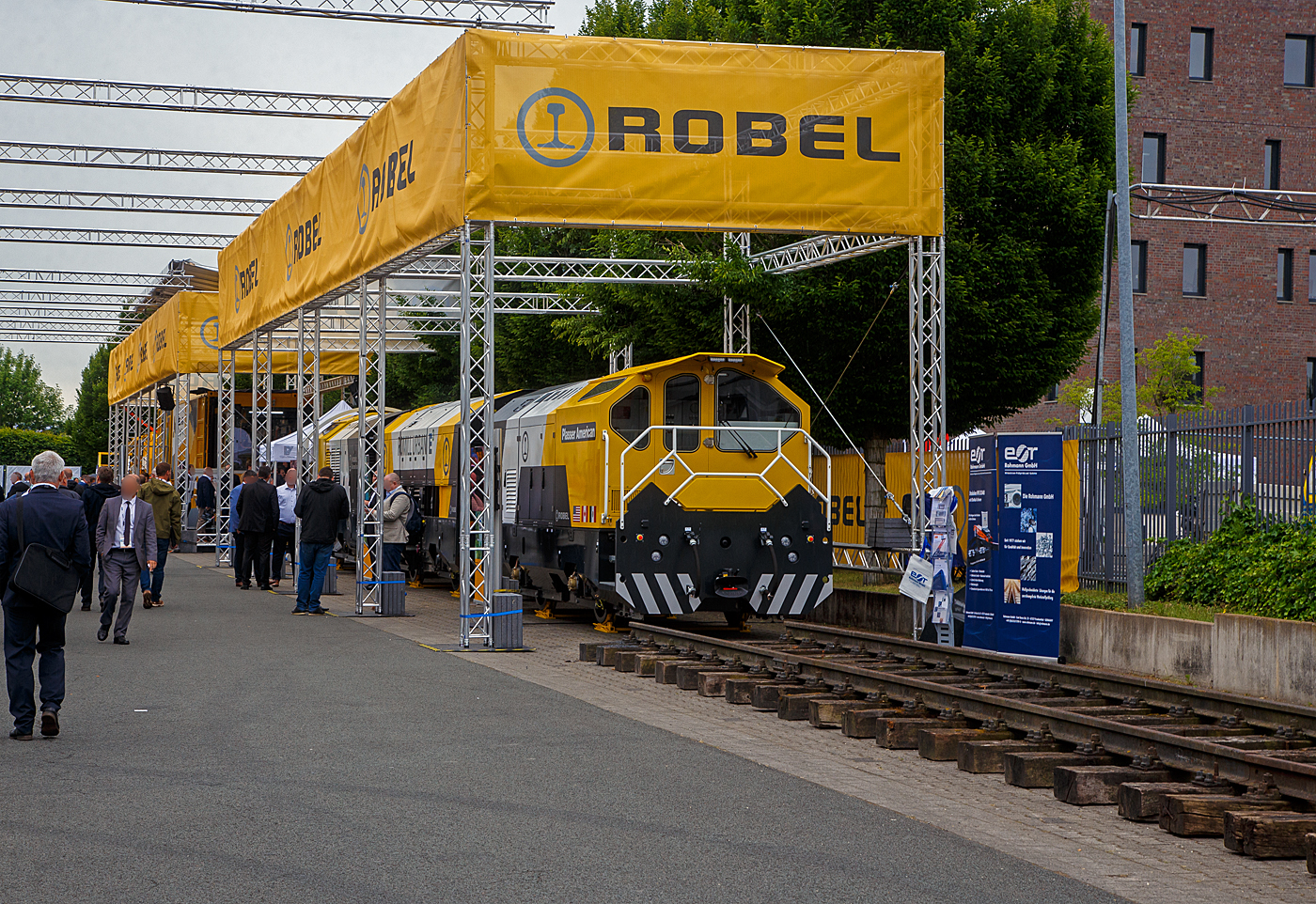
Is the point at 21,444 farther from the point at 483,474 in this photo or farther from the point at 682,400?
the point at 682,400

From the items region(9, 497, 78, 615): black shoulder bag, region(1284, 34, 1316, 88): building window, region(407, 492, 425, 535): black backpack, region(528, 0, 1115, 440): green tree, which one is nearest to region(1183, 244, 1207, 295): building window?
region(1284, 34, 1316, 88): building window

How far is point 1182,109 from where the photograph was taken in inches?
1907

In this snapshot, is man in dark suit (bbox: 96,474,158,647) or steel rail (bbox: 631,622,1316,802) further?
man in dark suit (bbox: 96,474,158,647)

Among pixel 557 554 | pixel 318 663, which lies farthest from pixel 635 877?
pixel 557 554

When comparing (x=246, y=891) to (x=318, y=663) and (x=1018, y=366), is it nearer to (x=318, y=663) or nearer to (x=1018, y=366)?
(x=318, y=663)

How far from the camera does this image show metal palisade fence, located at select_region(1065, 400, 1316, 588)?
14156 millimetres

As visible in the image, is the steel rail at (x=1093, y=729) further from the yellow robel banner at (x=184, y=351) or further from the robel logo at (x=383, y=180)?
the yellow robel banner at (x=184, y=351)

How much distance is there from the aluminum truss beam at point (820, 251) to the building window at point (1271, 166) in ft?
115

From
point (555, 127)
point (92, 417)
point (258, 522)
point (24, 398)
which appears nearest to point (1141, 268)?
point (258, 522)

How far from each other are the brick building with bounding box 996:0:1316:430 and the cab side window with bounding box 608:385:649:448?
33.0 metres

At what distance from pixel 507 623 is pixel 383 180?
245 inches

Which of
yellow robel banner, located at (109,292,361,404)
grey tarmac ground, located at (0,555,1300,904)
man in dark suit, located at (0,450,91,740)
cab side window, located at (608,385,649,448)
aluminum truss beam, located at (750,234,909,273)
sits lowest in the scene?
grey tarmac ground, located at (0,555,1300,904)

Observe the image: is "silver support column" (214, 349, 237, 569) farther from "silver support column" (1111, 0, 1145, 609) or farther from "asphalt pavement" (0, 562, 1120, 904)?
"silver support column" (1111, 0, 1145, 609)

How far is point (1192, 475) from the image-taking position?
52.0ft
